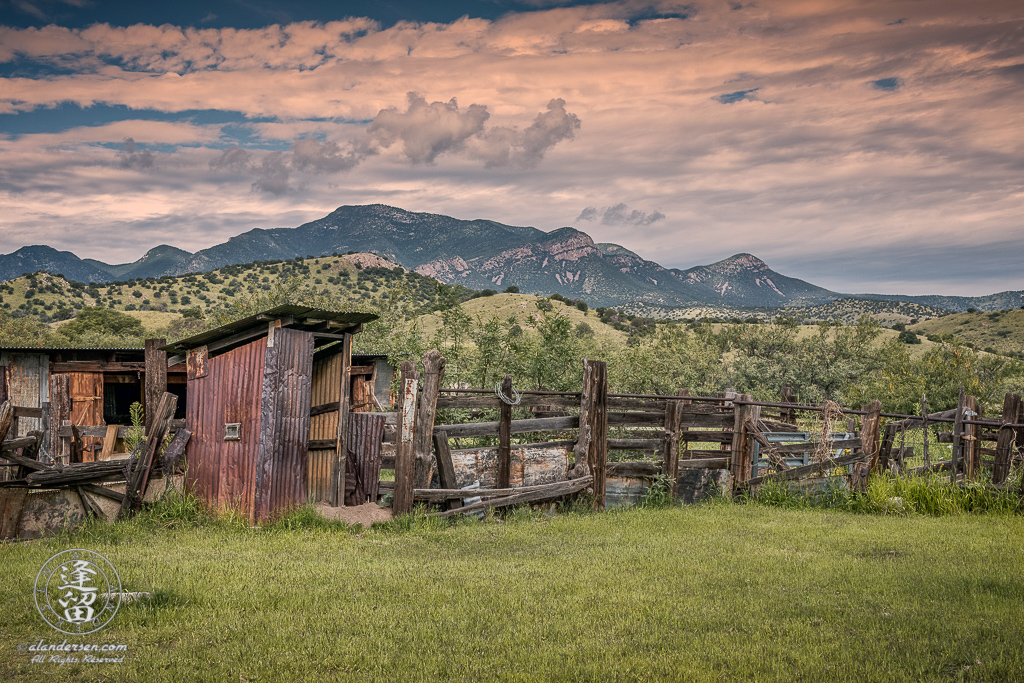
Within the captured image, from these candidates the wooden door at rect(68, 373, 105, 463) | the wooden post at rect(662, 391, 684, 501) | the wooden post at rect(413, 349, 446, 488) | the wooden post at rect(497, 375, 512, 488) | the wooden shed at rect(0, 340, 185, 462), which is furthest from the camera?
the wooden door at rect(68, 373, 105, 463)

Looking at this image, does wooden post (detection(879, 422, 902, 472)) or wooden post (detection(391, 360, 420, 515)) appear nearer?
wooden post (detection(391, 360, 420, 515))

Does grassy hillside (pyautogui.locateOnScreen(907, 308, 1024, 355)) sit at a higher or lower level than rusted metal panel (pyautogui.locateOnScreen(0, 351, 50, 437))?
higher

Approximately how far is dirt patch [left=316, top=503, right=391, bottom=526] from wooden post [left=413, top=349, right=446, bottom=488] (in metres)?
0.63

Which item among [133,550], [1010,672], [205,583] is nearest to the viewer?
[1010,672]

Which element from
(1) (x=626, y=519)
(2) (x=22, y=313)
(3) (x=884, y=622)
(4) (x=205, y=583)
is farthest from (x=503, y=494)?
(2) (x=22, y=313)

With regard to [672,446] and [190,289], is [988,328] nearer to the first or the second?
[672,446]

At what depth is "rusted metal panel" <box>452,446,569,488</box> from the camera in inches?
383

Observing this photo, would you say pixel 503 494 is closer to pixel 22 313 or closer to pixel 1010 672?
pixel 1010 672

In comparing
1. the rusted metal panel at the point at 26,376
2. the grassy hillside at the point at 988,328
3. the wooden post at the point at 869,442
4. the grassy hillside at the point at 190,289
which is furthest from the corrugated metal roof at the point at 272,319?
the grassy hillside at the point at 988,328

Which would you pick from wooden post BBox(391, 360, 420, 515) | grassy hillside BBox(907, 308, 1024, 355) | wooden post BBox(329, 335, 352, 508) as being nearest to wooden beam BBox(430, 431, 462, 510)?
Answer: wooden post BBox(391, 360, 420, 515)

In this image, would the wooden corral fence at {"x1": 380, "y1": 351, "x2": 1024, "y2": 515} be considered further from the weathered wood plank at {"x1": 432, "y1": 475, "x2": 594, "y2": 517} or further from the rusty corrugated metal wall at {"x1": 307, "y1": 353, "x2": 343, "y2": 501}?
the rusty corrugated metal wall at {"x1": 307, "y1": 353, "x2": 343, "y2": 501}

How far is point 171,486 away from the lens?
8.59 m

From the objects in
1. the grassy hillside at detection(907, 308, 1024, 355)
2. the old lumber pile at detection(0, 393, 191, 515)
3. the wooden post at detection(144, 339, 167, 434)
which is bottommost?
the old lumber pile at detection(0, 393, 191, 515)

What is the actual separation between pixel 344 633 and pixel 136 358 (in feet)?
Result: 56.2
